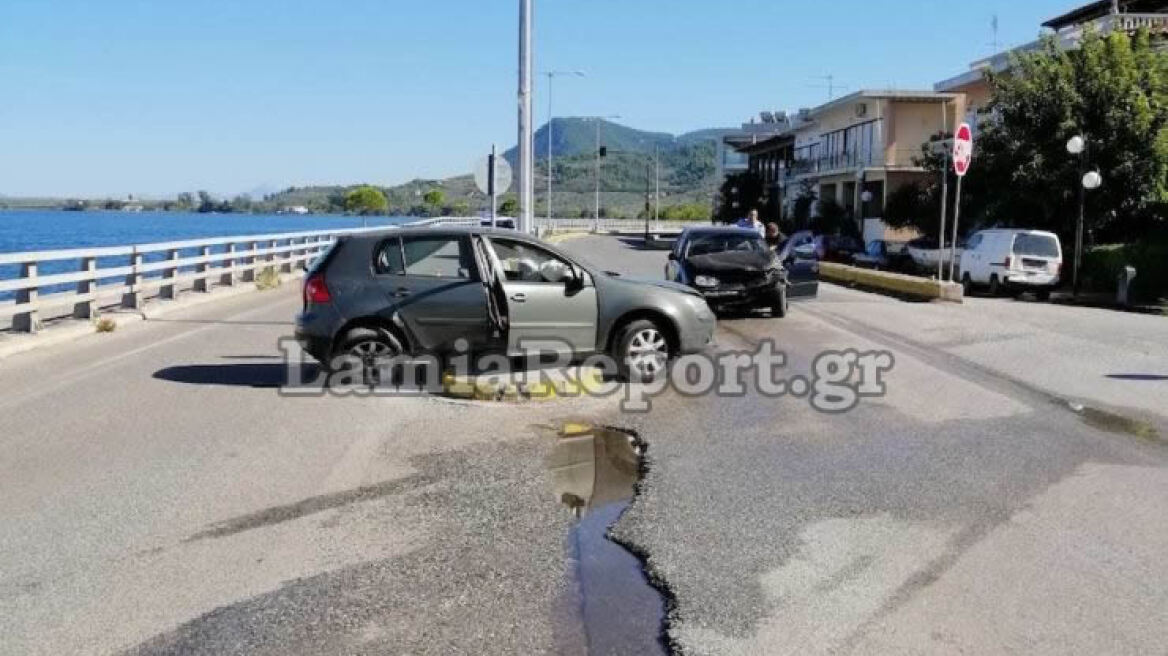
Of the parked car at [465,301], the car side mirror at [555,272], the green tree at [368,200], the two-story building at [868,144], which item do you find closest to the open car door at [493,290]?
the parked car at [465,301]

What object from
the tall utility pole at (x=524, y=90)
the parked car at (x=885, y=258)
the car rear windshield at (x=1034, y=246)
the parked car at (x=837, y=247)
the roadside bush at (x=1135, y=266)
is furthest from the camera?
the parked car at (x=837, y=247)

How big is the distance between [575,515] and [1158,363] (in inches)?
385

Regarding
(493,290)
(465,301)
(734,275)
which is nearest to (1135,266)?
(734,275)

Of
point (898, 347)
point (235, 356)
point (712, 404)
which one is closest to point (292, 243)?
point (235, 356)

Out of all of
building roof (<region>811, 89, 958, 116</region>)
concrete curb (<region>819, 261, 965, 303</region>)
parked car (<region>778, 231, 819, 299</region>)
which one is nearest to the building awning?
building roof (<region>811, 89, 958, 116</region>)

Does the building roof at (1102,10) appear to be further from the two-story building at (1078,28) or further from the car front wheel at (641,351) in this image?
the car front wheel at (641,351)

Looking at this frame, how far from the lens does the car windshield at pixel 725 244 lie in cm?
1902

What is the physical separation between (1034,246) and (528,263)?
58.3 ft

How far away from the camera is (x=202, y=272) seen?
22969mm

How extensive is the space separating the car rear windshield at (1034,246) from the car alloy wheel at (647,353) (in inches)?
647

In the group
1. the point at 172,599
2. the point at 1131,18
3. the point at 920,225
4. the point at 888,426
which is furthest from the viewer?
the point at 920,225

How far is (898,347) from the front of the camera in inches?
599

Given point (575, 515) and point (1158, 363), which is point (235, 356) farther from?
point (1158, 363)

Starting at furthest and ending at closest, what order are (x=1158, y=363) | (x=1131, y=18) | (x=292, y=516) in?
(x=1131, y=18) < (x=1158, y=363) < (x=292, y=516)
